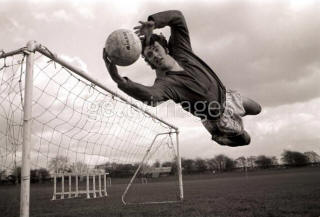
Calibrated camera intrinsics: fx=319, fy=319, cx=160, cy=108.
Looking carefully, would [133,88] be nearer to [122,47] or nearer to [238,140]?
[122,47]

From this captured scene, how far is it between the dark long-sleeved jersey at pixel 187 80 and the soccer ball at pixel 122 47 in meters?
0.38

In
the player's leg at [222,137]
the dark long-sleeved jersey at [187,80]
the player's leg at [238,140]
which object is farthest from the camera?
the player's leg at [238,140]

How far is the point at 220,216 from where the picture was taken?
21.4ft

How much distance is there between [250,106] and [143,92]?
8.46 feet

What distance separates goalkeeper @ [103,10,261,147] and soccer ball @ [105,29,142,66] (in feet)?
0.27

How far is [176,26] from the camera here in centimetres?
397

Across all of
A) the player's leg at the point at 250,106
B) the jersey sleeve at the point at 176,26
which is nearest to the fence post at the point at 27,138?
the jersey sleeve at the point at 176,26

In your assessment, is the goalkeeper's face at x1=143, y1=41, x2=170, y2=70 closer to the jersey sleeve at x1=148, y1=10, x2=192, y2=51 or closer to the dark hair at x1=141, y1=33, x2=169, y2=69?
the dark hair at x1=141, y1=33, x2=169, y2=69

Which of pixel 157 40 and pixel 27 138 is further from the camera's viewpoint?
pixel 157 40

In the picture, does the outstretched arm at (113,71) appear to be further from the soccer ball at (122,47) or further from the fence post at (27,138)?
the fence post at (27,138)

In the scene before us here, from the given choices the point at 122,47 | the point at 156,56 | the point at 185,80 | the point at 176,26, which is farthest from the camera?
the point at 176,26

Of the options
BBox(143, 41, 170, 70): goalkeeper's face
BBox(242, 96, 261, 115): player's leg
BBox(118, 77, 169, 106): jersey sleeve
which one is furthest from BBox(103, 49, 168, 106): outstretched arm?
BBox(242, 96, 261, 115): player's leg

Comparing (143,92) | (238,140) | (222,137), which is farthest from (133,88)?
(238,140)

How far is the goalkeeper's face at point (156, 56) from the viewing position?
12.4ft
